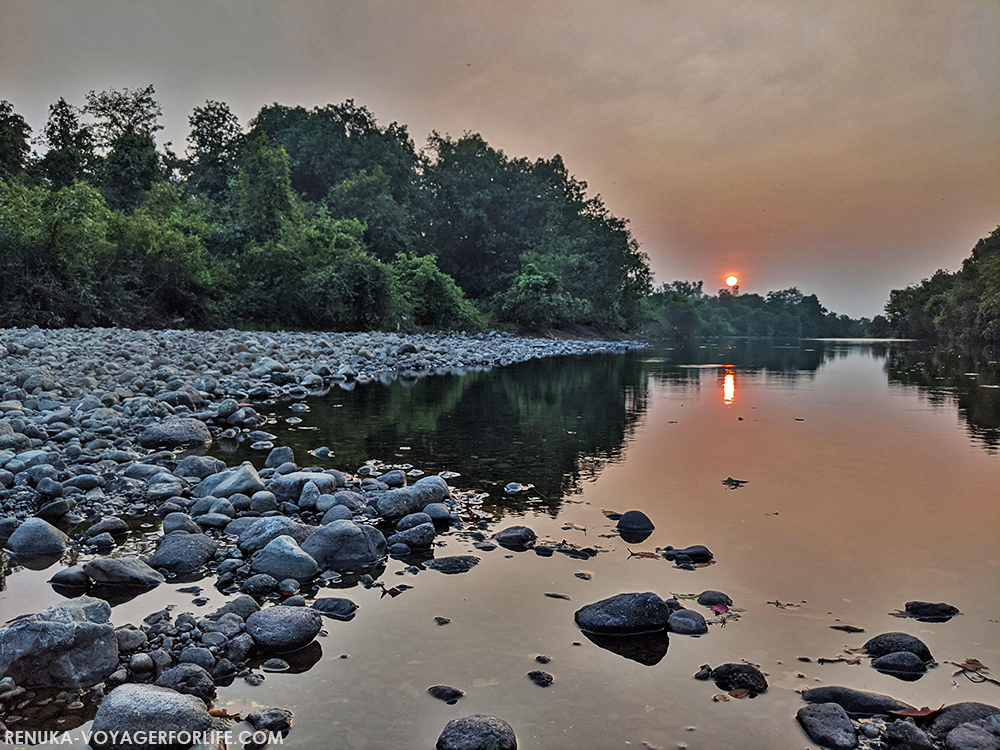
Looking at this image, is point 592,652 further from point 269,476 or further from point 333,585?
point 269,476

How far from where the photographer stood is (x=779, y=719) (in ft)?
5.79

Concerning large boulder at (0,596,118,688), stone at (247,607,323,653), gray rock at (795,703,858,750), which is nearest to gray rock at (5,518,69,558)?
large boulder at (0,596,118,688)

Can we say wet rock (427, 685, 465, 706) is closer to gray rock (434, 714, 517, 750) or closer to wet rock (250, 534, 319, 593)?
gray rock (434, 714, 517, 750)

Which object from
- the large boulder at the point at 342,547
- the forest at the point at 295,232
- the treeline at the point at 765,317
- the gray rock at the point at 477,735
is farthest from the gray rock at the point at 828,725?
the treeline at the point at 765,317

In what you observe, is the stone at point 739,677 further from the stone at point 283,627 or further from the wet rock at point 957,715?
the stone at point 283,627

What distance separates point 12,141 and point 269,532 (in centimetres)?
2744

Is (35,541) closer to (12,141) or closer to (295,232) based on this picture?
(295,232)

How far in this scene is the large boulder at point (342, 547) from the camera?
284cm

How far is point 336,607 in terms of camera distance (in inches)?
95.3

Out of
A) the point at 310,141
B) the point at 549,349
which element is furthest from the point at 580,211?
the point at 549,349

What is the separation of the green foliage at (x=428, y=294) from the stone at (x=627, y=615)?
856 inches

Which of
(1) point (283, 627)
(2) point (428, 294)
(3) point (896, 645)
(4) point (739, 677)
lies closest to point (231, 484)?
(1) point (283, 627)

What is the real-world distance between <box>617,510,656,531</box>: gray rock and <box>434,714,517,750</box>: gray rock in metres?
1.79

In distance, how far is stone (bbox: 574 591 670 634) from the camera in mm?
2260
